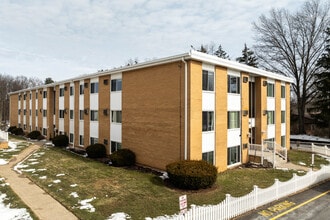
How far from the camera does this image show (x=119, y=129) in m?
24.6

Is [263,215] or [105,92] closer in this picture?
[263,215]

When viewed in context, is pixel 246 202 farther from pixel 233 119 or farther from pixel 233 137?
pixel 233 119

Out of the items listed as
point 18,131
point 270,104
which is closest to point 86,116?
point 270,104

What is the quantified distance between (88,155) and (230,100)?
15029 mm

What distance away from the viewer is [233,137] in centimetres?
2209

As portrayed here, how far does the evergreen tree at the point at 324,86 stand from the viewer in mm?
43938

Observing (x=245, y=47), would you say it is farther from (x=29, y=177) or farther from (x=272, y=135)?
(x=29, y=177)

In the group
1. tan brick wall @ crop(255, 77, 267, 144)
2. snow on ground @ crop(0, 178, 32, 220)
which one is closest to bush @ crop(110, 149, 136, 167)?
snow on ground @ crop(0, 178, 32, 220)

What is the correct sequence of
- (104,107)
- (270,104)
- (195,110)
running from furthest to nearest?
1. (270,104)
2. (104,107)
3. (195,110)

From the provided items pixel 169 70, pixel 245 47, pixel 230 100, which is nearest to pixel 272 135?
pixel 230 100

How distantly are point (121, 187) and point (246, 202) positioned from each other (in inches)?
294

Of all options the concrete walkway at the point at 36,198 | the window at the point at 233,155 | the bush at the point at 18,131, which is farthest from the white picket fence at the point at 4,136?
the window at the point at 233,155

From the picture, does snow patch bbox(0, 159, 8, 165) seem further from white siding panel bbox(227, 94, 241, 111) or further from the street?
the street

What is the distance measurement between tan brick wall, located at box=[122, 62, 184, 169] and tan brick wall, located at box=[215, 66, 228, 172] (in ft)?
11.6
